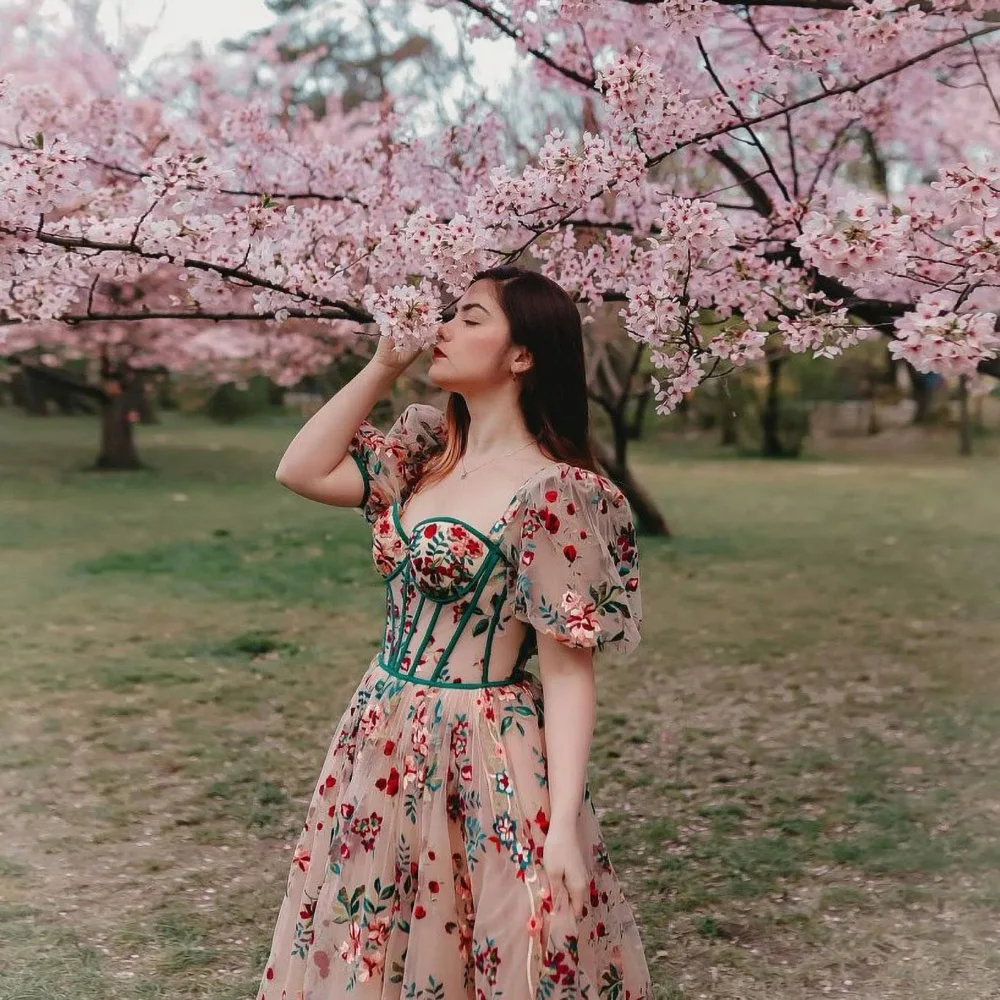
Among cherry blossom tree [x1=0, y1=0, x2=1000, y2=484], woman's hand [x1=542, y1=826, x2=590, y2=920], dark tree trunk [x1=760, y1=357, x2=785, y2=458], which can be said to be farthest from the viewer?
dark tree trunk [x1=760, y1=357, x2=785, y2=458]

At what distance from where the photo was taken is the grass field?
2.87 m

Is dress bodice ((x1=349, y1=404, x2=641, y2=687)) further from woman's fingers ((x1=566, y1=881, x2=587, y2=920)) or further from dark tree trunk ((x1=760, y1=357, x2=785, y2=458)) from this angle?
dark tree trunk ((x1=760, y1=357, x2=785, y2=458))

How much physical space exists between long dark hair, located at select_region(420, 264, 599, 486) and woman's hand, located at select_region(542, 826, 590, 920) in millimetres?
555

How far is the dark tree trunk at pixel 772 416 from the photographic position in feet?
57.9

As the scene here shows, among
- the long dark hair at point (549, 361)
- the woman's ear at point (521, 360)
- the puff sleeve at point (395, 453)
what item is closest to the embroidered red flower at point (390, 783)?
the puff sleeve at point (395, 453)

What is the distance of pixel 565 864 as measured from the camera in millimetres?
1625

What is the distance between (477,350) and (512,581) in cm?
36

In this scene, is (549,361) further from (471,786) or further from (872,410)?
(872,410)

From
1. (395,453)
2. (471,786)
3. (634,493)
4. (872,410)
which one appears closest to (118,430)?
(634,493)

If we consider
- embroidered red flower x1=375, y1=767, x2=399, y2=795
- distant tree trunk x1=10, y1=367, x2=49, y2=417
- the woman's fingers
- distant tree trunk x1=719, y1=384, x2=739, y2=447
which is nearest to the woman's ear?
embroidered red flower x1=375, y1=767, x2=399, y2=795

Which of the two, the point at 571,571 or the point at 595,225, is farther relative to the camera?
the point at 595,225

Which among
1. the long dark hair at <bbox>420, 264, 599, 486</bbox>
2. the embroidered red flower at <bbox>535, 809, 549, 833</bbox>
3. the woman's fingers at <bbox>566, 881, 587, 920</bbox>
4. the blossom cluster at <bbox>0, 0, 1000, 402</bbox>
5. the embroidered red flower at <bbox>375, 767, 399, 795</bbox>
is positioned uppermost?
the blossom cluster at <bbox>0, 0, 1000, 402</bbox>

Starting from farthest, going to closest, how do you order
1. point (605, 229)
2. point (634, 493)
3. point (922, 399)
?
point (922, 399) → point (634, 493) → point (605, 229)

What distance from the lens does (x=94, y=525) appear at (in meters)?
9.98
